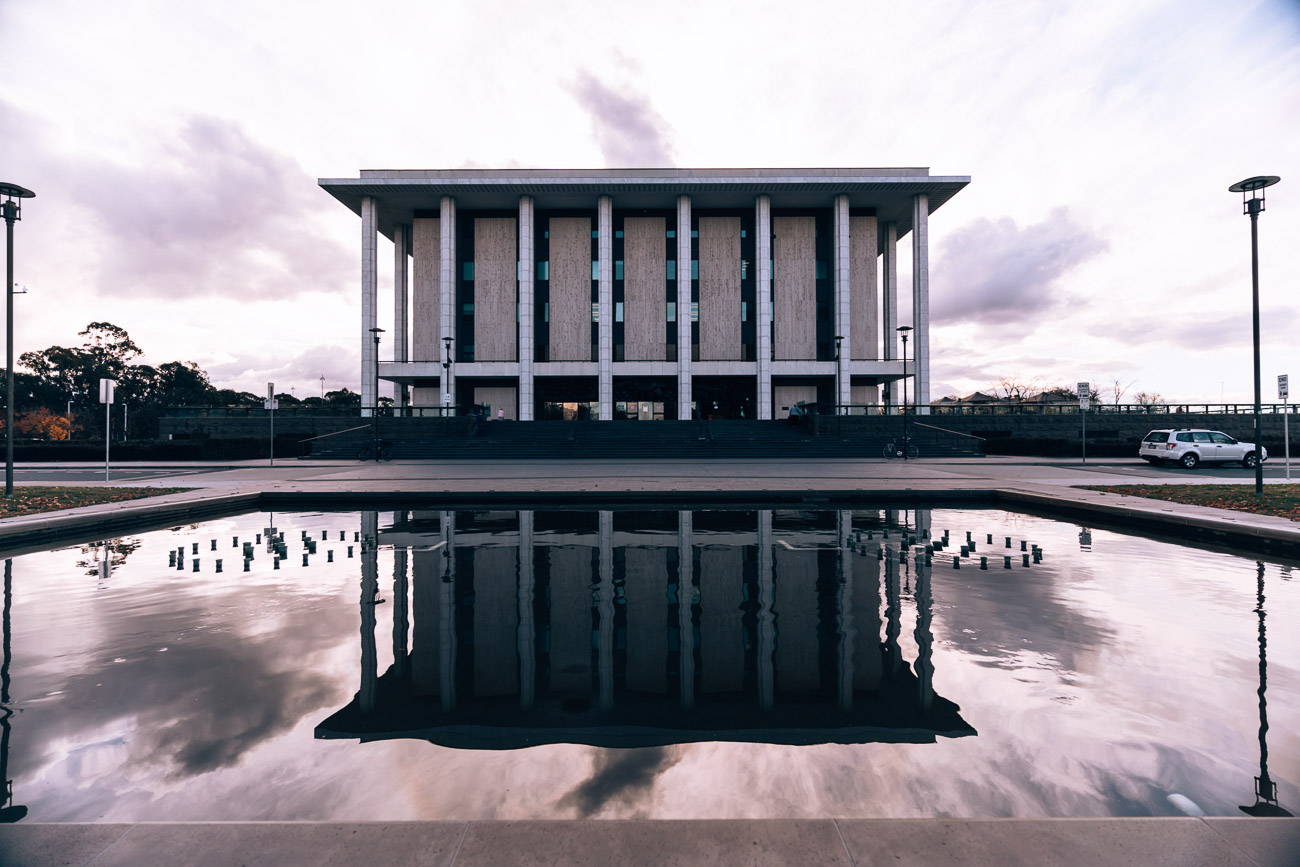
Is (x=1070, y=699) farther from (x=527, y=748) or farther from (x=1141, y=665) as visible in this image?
(x=527, y=748)

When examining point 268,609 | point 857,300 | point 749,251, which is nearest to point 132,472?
point 268,609

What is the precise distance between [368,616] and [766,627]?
13.4 ft

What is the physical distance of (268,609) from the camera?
6.32 metres

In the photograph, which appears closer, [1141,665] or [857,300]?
[1141,665]

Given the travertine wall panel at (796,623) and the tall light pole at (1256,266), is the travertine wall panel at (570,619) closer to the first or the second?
the travertine wall panel at (796,623)

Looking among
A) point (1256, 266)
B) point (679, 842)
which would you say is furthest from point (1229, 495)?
point (679, 842)

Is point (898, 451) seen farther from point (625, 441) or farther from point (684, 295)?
point (684, 295)

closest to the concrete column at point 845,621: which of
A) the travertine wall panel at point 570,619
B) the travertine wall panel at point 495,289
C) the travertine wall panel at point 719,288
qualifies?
the travertine wall panel at point 570,619

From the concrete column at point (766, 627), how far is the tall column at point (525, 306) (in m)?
40.8

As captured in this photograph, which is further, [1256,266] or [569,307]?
[569,307]

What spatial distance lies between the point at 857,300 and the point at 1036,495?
40802mm

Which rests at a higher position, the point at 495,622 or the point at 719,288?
the point at 719,288

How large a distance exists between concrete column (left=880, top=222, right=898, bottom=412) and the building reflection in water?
4584cm

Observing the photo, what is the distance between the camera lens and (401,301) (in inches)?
2035
